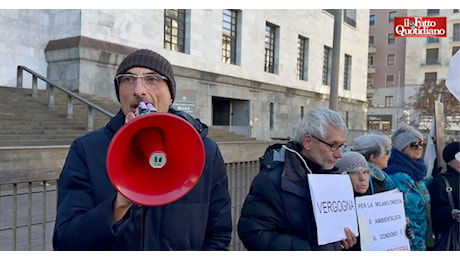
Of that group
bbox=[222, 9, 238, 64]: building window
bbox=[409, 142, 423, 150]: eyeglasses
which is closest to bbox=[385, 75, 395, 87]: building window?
bbox=[222, 9, 238, 64]: building window

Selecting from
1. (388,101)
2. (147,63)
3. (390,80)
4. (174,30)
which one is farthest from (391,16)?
(147,63)

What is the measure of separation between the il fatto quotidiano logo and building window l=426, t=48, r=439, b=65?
52200mm

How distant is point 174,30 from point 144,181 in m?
16.5

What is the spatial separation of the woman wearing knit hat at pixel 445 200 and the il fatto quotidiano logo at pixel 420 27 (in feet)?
9.14

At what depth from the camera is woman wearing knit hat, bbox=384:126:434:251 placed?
10.3 ft

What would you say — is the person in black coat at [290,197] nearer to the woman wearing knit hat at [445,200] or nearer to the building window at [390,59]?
the woman wearing knit hat at [445,200]

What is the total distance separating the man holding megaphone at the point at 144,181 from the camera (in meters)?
1.39

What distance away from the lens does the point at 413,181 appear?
10.7 feet

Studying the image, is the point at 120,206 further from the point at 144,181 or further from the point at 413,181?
the point at 413,181

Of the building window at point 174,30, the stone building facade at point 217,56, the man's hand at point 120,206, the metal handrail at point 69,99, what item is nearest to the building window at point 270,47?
the stone building facade at point 217,56

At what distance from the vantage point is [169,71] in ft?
5.94

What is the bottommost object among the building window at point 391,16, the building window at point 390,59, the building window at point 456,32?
the building window at point 390,59

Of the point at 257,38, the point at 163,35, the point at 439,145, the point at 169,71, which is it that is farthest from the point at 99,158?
the point at 257,38

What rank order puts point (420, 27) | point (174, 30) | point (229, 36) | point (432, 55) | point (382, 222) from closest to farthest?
point (382, 222) → point (420, 27) → point (174, 30) → point (229, 36) → point (432, 55)
